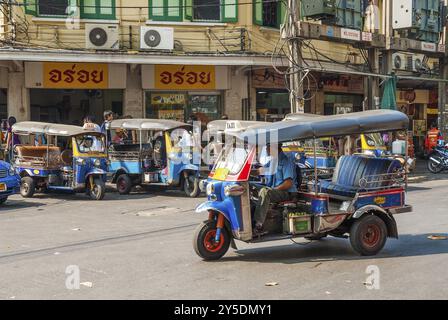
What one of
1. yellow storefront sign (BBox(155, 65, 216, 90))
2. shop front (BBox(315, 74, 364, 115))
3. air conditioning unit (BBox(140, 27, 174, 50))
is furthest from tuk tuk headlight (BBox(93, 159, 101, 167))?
shop front (BBox(315, 74, 364, 115))

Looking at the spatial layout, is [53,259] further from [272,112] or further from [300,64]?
[272,112]

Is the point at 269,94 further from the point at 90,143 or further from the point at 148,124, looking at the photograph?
the point at 90,143

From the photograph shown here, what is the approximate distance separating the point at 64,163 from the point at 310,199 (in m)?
8.45

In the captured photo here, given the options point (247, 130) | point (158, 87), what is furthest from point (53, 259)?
point (158, 87)

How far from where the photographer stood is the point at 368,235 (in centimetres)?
783

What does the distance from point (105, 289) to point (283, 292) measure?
6.27 feet

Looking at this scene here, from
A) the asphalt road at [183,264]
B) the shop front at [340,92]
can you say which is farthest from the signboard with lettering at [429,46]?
the asphalt road at [183,264]

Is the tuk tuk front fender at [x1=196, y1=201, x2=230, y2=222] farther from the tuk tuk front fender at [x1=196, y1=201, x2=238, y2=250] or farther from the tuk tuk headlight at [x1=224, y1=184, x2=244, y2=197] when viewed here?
the tuk tuk headlight at [x1=224, y1=184, x2=244, y2=197]

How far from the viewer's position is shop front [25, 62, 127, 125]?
62.1 ft

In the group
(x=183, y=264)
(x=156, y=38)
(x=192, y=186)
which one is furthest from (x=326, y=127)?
(x=156, y=38)

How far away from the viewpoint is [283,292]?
6051 mm

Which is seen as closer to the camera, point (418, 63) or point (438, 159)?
point (438, 159)

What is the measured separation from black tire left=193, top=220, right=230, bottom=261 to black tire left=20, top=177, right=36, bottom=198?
26.8 ft

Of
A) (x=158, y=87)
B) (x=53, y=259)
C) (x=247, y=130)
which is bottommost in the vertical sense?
(x=53, y=259)
